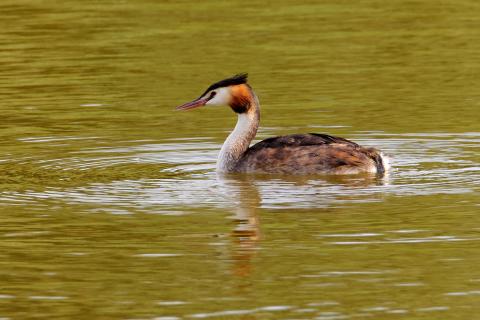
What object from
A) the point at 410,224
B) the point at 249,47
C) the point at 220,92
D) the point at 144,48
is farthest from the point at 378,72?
the point at 410,224

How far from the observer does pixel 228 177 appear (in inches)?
599

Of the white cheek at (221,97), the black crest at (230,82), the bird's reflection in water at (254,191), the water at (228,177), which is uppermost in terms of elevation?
the black crest at (230,82)

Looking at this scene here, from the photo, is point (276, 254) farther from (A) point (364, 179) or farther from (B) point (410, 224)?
(A) point (364, 179)

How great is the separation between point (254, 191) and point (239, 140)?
5.43 ft

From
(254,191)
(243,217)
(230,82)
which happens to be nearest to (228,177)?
(254,191)

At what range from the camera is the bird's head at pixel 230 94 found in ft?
52.0

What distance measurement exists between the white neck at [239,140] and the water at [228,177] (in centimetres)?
21

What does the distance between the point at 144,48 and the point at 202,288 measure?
45.0 feet

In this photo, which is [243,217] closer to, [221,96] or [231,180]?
[231,180]

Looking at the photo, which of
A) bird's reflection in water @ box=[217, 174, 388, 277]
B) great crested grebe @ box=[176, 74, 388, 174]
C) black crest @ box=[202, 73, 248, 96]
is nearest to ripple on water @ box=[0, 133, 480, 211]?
bird's reflection in water @ box=[217, 174, 388, 277]

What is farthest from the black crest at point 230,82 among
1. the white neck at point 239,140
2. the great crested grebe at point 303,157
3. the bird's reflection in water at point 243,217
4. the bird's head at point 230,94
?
the bird's reflection in water at point 243,217

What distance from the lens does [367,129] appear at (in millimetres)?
17359

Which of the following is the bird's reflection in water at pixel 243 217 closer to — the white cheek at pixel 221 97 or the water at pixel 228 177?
the water at pixel 228 177

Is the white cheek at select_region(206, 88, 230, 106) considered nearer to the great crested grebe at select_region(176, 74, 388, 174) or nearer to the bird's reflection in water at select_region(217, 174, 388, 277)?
the great crested grebe at select_region(176, 74, 388, 174)
